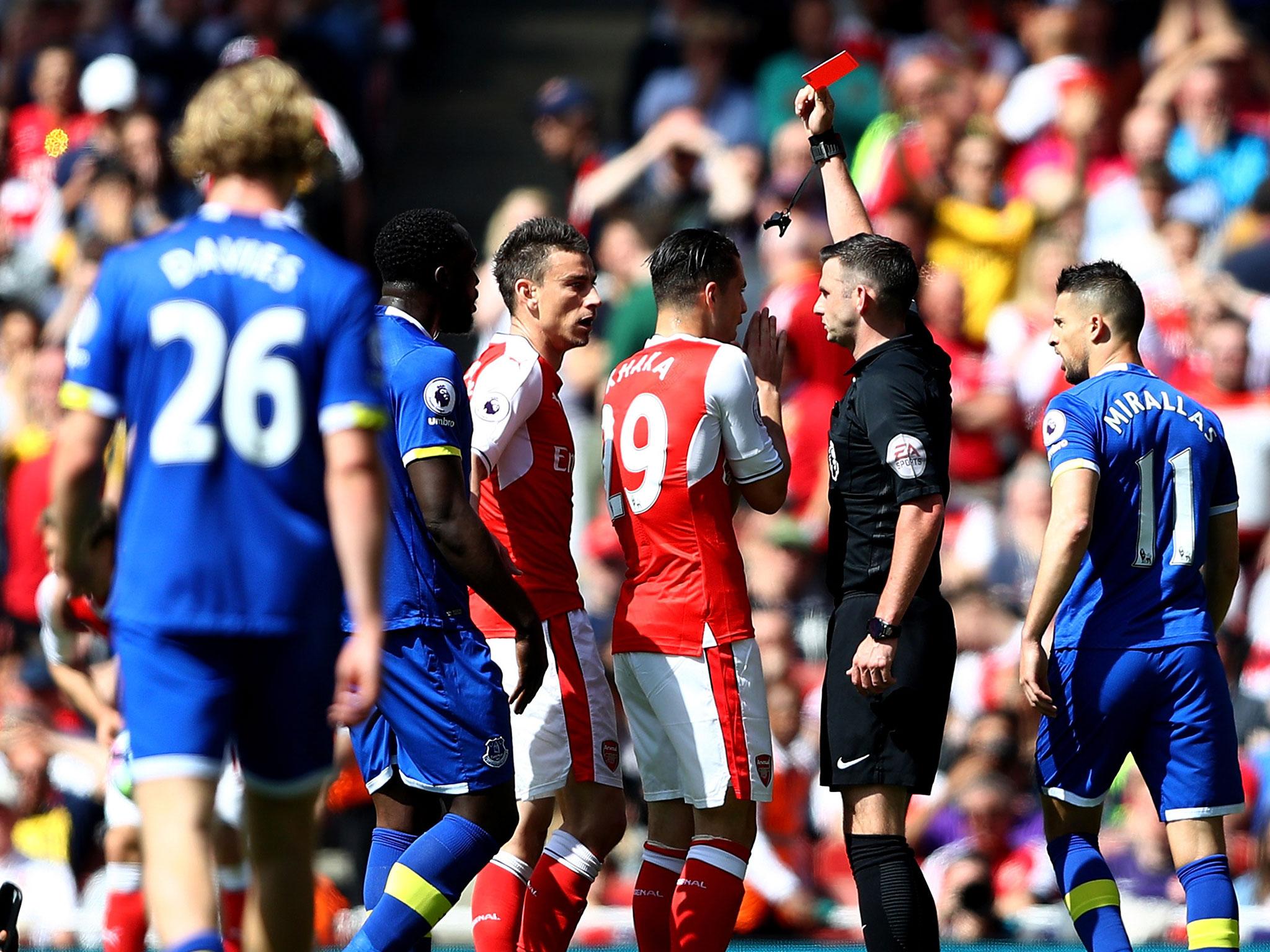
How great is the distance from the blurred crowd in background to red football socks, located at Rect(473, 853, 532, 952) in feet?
8.82

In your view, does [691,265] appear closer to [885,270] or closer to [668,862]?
[885,270]

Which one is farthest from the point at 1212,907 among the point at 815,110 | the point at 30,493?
the point at 30,493

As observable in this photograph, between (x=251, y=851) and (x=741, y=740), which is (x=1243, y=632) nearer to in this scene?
(x=741, y=740)

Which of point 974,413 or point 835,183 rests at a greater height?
point 835,183

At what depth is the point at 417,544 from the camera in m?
5.34

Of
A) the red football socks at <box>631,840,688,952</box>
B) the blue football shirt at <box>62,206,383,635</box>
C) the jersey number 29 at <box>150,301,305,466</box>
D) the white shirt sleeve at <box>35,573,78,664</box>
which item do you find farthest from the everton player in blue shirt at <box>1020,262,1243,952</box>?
the white shirt sleeve at <box>35,573,78,664</box>

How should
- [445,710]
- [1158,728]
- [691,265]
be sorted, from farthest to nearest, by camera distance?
[691,265]
[1158,728]
[445,710]

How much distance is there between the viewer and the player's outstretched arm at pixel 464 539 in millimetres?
5156

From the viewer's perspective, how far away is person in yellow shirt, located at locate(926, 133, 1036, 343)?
35.2 ft

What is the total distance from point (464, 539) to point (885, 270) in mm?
1596

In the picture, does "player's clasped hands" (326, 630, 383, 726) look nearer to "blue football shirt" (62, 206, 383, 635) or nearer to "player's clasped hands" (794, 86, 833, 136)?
"blue football shirt" (62, 206, 383, 635)

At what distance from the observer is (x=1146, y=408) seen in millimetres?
5703

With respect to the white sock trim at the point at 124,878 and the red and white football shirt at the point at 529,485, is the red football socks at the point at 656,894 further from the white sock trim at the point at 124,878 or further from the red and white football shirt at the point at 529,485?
the white sock trim at the point at 124,878

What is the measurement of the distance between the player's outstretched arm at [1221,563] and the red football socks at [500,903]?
7.86 feet
